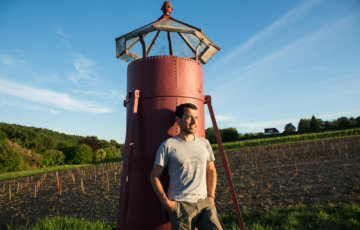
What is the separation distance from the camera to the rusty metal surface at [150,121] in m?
2.71

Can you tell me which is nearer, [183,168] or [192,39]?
[183,168]

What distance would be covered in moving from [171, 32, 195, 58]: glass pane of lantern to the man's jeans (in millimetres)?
2441

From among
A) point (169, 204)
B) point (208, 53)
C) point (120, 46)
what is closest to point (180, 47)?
point (208, 53)

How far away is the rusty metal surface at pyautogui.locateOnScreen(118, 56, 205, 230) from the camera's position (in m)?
2.71

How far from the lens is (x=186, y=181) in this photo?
2.32m

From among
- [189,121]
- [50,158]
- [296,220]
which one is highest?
[189,121]

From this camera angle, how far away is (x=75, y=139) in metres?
62.5

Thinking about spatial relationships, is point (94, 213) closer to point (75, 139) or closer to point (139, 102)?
point (139, 102)

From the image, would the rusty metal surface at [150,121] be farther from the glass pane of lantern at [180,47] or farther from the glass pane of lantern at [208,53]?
the glass pane of lantern at [208,53]

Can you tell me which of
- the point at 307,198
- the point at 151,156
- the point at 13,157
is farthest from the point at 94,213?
the point at 13,157

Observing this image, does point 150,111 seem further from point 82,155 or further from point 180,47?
point 82,155

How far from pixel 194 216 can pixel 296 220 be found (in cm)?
315

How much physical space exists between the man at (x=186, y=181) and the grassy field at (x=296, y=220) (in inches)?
77.4

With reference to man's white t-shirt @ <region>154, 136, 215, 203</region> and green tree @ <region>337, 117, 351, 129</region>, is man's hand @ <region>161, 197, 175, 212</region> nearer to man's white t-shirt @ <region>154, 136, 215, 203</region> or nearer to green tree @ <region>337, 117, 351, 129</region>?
man's white t-shirt @ <region>154, 136, 215, 203</region>
